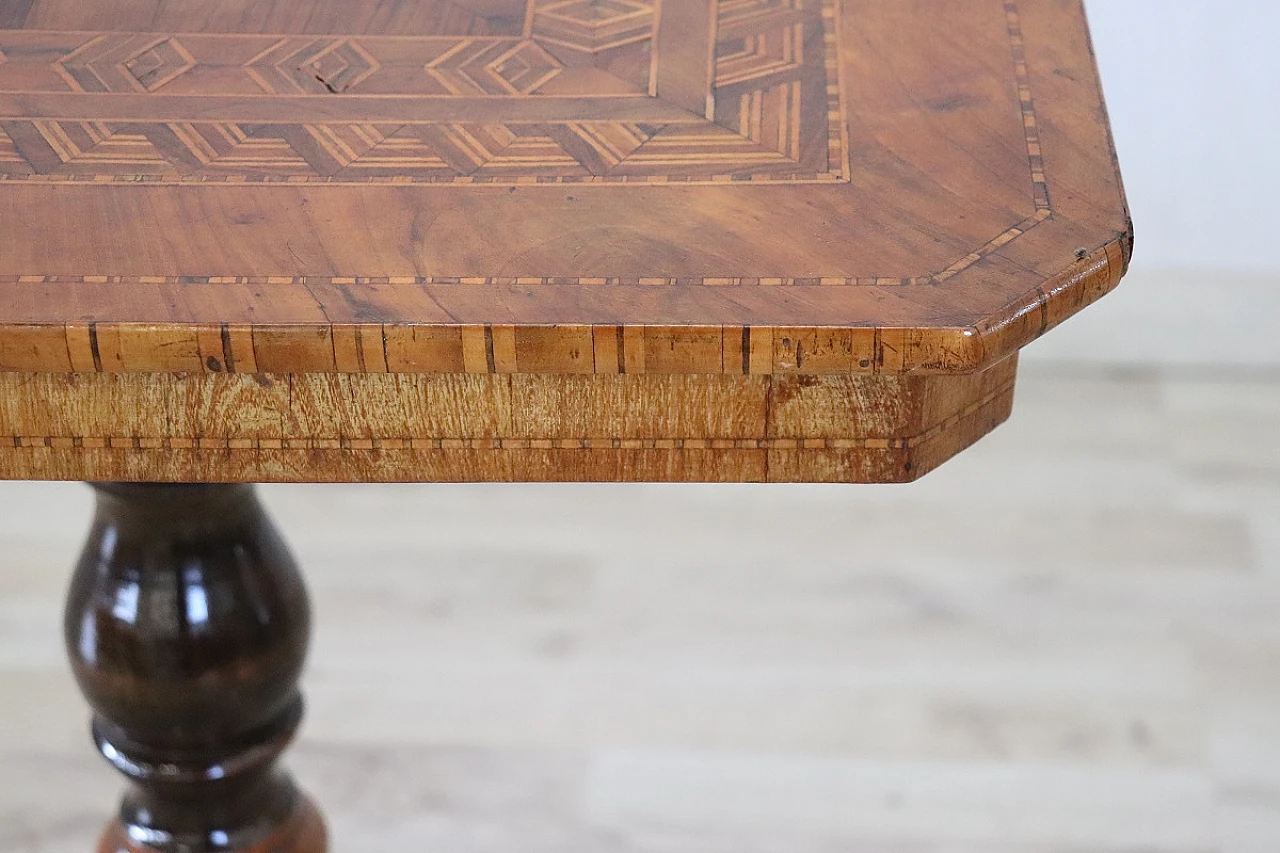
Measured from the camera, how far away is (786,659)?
4.56ft

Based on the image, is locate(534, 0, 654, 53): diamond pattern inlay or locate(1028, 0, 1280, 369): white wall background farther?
locate(1028, 0, 1280, 369): white wall background

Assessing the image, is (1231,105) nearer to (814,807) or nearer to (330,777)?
(814,807)

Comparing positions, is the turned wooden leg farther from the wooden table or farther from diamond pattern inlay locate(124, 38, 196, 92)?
diamond pattern inlay locate(124, 38, 196, 92)

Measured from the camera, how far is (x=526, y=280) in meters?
0.59

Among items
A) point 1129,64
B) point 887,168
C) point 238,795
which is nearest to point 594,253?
point 887,168

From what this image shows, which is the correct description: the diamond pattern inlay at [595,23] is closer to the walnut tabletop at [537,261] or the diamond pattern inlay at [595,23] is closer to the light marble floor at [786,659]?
the walnut tabletop at [537,261]

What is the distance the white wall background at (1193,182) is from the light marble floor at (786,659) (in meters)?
0.09

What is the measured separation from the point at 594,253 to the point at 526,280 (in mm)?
32

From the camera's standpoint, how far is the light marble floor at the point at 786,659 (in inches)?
48.8

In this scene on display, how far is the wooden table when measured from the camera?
569 millimetres

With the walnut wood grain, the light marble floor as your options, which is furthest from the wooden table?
the light marble floor

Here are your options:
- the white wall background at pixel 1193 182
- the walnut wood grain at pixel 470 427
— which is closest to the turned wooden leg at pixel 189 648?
the walnut wood grain at pixel 470 427

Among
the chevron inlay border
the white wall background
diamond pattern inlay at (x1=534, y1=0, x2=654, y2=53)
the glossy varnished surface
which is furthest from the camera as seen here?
the white wall background

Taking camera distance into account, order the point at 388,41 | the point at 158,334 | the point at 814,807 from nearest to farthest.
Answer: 1. the point at 158,334
2. the point at 388,41
3. the point at 814,807
